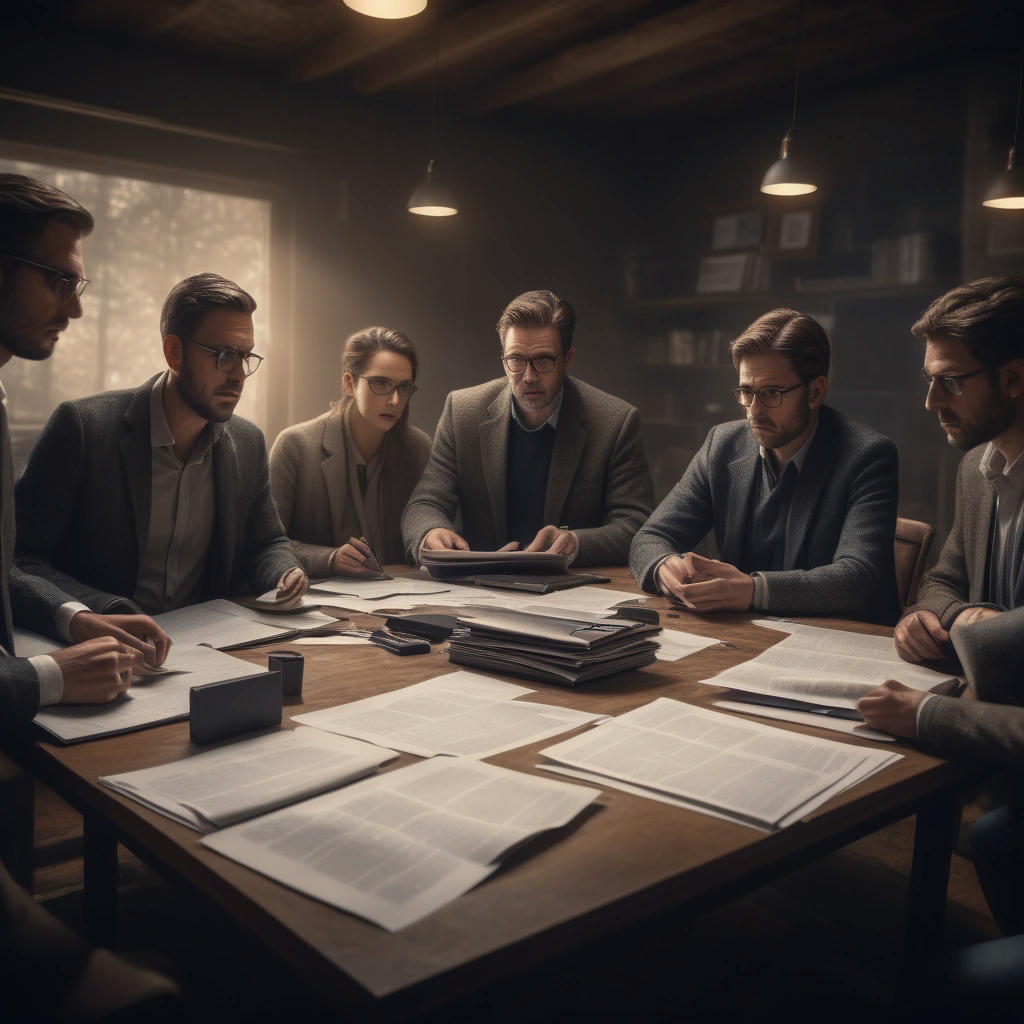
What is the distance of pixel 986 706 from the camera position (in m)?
1.26

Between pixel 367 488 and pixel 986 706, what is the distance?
2406 mm

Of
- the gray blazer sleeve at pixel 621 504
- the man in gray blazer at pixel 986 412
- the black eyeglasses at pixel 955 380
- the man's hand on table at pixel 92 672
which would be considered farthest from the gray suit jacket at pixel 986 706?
the gray blazer sleeve at pixel 621 504

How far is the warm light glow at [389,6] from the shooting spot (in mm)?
2477

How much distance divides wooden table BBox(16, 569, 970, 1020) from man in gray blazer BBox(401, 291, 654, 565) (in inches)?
57.9

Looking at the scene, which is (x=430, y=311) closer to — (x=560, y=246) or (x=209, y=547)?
(x=560, y=246)

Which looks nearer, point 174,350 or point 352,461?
point 174,350

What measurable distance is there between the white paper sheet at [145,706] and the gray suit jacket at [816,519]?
117cm

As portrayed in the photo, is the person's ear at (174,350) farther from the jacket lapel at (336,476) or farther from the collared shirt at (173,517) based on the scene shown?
the jacket lapel at (336,476)

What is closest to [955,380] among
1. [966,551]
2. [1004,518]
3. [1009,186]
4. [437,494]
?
[1004,518]

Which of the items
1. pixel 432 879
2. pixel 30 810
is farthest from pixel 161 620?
pixel 432 879

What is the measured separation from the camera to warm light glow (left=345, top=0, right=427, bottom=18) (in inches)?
97.5

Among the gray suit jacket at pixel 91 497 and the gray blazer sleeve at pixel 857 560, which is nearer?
the gray suit jacket at pixel 91 497

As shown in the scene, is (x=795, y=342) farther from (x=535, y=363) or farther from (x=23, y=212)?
(x=23, y=212)

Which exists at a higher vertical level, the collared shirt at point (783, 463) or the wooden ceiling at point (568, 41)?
the wooden ceiling at point (568, 41)
